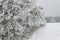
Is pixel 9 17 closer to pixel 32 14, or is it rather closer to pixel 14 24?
pixel 14 24

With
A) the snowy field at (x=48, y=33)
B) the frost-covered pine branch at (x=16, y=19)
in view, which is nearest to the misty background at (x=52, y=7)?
the snowy field at (x=48, y=33)

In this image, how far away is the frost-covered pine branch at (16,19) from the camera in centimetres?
153

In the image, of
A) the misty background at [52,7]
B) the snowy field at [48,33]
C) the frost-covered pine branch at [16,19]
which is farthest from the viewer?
the misty background at [52,7]

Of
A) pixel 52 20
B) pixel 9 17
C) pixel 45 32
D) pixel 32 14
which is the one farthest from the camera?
pixel 52 20

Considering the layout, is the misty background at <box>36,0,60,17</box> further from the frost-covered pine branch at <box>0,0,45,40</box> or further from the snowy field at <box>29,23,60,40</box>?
the frost-covered pine branch at <box>0,0,45,40</box>

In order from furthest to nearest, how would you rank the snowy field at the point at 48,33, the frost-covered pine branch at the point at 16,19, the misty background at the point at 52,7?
the misty background at the point at 52,7 → the snowy field at the point at 48,33 → the frost-covered pine branch at the point at 16,19

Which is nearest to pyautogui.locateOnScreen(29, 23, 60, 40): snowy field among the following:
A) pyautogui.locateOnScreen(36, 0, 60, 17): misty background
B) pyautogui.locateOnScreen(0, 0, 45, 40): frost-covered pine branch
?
pyautogui.locateOnScreen(0, 0, 45, 40): frost-covered pine branch

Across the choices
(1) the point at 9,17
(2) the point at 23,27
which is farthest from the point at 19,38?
(1) the point at 9,17

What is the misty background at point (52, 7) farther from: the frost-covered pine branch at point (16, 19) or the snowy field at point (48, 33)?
the frost-covered pine branch at point (16, 19)

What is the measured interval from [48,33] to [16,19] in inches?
20.8

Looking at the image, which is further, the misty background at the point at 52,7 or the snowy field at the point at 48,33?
the misty background at the point at 52,7

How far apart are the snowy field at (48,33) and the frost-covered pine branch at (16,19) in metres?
0.17

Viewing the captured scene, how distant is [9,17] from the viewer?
1485 mm

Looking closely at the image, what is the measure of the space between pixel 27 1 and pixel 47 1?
0.60 metres
